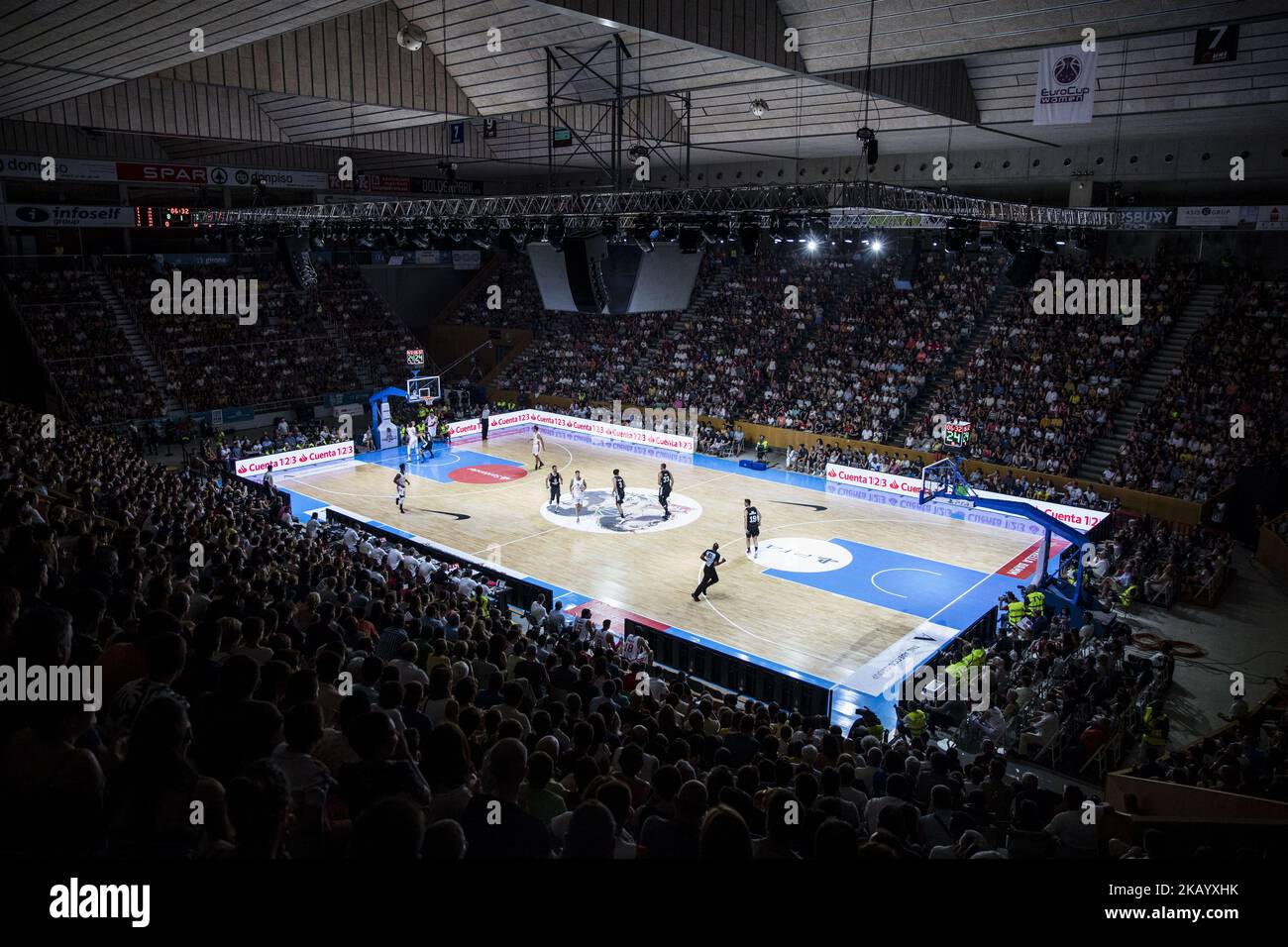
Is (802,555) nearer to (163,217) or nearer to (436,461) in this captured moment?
(436,461)

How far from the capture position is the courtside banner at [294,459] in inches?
1118

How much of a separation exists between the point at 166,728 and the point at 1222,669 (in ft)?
55.8

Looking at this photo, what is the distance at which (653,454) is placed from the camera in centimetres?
3334

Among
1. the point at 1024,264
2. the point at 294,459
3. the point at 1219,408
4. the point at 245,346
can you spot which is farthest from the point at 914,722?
the point at 245,346

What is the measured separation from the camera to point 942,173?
98.5 feet

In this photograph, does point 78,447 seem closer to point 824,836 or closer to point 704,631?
point 704,631

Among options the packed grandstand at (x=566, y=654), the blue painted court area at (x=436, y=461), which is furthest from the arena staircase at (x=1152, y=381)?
the blue painted court area at (x=436, y=461)

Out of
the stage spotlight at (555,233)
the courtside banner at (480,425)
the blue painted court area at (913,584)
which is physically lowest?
the blue painted court area at (913,584)
